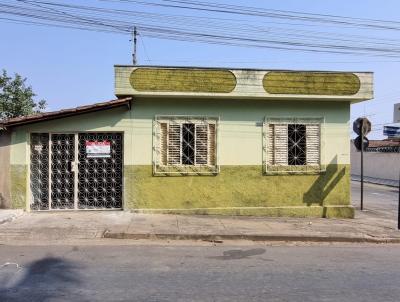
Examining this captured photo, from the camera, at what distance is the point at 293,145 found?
13.3m

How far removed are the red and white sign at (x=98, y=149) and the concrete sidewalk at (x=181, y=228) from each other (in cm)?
149

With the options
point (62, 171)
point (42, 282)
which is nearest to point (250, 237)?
point (42, 282)

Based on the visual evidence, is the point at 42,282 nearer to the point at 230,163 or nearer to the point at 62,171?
the point at 62,171

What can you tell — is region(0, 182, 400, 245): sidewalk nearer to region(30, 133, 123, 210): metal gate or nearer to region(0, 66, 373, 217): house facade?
region(30, 133, 123, 210): metal gate

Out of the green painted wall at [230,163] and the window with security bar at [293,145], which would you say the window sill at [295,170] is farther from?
the green painted wall at [230,163]

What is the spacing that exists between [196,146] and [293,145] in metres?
2.71

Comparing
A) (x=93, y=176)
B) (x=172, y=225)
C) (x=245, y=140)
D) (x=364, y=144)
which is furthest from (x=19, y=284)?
(x=364, y=144)

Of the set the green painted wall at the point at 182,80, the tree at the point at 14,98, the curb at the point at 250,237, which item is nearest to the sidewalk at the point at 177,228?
the curb at the point at 250,237

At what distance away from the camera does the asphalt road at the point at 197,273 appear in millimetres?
5859

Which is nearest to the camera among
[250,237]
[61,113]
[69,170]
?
[250,237]

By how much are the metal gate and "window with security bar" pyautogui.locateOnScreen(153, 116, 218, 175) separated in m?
1.34

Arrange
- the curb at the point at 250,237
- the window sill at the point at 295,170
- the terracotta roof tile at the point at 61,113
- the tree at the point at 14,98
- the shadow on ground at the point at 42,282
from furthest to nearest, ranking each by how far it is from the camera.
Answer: the tree at the point at 14,98 → the window sill at the point at 295,170 → the terracotta roof tile at the point at 61,113 → the curb at the point at 250,237 → the shadow on ground at the point at 42,282

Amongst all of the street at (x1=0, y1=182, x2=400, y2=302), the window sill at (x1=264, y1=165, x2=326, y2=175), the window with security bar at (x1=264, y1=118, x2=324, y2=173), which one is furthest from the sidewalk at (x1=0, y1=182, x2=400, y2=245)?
the window with security bar at (x1=264, y1=118, x2=324, y2=173)

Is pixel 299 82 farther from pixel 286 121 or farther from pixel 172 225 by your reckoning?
pixel 172 225
